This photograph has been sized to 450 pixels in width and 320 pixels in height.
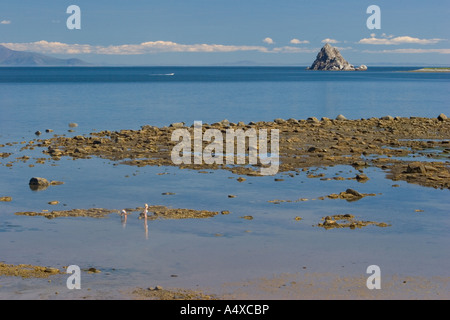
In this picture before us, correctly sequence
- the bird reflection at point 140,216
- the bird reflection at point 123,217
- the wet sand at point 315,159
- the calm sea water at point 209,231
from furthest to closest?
the bird reflection at point 123,217 → the bird reflection at point 140,216 → the calm sea water at point 209,231 → the wet sand at point 315,159

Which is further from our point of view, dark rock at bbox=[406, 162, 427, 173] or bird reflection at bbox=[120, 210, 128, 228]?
dark rock at bbox=[406, 162, 427, 173]

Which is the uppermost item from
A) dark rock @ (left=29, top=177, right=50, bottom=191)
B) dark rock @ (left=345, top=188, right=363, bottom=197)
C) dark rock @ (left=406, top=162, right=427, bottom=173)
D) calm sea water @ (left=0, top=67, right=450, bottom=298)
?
dark rock @ (left=406, top=162, right=427, bottom=173)

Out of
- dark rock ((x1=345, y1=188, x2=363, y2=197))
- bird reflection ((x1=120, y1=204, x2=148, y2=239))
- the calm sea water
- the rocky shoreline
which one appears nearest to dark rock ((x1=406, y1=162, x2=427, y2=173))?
the rocky shoreline

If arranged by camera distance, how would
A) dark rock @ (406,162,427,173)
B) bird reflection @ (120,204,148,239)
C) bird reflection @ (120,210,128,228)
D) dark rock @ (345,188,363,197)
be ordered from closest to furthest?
bird reflection @ (120,204,148,239) < bird reflection @ (120,210,128,228) < dark rock @ (345,188,363,197) < dark rock @ (406,162,427,173)

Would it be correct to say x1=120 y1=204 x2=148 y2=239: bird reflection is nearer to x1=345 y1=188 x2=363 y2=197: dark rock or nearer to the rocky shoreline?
x1=345 y1=188 x2=363 y2=197: dark rock

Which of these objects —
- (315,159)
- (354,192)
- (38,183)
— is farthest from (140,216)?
(315,159)

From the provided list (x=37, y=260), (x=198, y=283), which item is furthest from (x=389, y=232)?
(x=37, y=260)

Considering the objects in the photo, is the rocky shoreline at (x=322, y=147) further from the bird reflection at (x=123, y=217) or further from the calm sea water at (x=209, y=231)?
the bird reflection at (x=123, y=217)

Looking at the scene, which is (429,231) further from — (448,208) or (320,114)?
(320,114)

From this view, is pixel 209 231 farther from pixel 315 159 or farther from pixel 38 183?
pixel 315 159

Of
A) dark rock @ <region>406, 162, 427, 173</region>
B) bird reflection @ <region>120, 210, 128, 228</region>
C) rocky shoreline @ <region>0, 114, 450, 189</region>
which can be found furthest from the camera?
rocky shoreline @ <region>0, 114, 450, 189</region>

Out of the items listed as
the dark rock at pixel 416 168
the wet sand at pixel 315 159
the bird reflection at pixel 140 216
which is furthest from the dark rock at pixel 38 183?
the dark rock at pixel 416 168

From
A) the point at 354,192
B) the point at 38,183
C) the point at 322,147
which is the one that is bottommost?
the point at 354,192

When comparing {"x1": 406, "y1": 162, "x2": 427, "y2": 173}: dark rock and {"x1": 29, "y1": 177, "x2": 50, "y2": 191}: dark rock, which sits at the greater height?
{"x1": 406, "y1": 162, "x2": 427, "y2": 173}: dark rock
